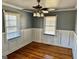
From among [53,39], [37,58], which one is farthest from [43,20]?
[37,58]

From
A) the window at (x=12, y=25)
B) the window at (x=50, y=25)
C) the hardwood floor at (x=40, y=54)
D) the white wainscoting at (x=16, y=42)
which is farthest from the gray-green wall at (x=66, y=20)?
the window at (x=12, y=25)

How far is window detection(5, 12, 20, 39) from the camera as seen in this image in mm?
3592

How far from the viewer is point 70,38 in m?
4.56

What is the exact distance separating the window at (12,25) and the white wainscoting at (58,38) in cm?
181

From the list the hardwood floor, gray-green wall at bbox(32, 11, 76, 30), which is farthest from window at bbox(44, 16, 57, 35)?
the hardwood floor

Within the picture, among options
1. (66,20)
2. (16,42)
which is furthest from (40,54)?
(66,20)

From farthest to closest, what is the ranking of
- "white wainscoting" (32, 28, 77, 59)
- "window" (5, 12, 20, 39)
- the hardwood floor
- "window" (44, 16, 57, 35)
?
"window" (44, 16, 57, 35)
"white wainscoting" (32, 28, 77, 59)
"window" (5, 12, 20, 39)
the hardwood floor

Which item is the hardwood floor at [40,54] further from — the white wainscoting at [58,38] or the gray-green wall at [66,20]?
the gray-green wall at [66,20]

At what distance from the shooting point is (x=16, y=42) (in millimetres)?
4223

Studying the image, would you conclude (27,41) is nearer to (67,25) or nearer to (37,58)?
(37,58)

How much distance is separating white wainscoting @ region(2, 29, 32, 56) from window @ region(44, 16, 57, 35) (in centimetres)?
126

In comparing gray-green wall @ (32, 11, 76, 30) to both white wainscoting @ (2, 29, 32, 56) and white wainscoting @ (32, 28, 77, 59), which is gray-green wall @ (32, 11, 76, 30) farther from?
white wainscoting @ (2, 29, 32, 56)

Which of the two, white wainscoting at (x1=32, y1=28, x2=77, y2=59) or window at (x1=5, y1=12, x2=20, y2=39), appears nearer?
window at (x1=5, y1=12, x2=20, y2=39)

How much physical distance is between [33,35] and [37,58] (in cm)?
284
